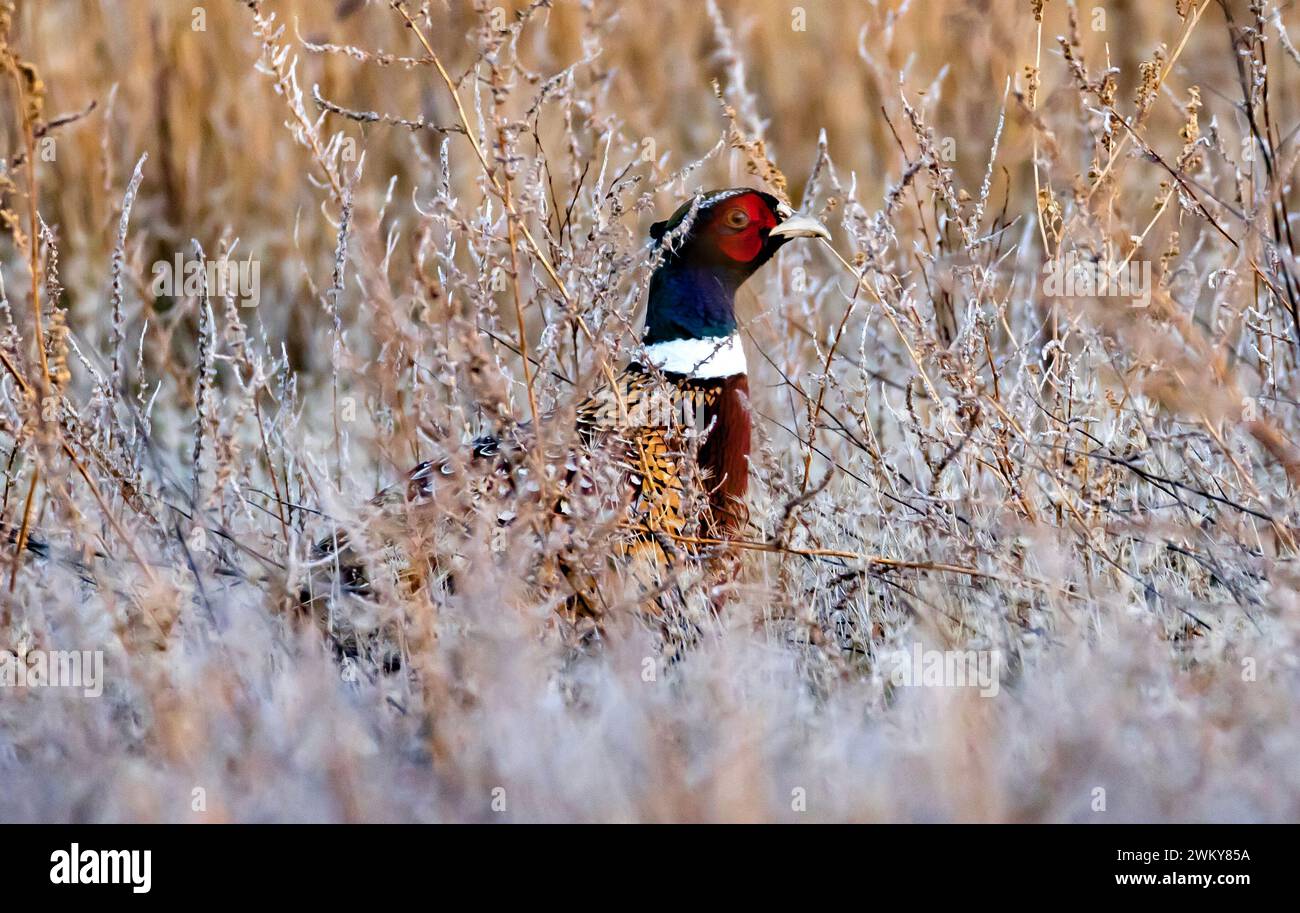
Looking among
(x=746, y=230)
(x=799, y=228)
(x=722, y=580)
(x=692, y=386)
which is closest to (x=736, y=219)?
(x=746, y=230)

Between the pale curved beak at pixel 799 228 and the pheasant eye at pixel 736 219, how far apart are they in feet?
0.24

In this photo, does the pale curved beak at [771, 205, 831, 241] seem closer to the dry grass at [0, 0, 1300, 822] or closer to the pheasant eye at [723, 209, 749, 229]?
the pheasant eye at [723, 209, 749, 229]

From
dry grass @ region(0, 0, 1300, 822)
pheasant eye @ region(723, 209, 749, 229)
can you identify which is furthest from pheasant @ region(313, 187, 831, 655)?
dry grass @ region(0, 0, 1300, 822)

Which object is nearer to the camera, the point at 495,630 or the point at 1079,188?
the point at 495,630

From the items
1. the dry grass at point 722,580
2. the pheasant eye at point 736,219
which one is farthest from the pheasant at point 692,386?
the dry grass at point 722,580

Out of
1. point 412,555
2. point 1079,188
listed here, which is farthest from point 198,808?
point 1079,188

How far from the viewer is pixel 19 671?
2342 mm

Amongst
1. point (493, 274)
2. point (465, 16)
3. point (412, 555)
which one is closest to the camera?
point (412, 555)

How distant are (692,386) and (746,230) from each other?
0.38 meters

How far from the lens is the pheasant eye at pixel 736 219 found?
3.07 metres

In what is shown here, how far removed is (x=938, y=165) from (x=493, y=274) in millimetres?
831

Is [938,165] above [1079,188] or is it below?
above

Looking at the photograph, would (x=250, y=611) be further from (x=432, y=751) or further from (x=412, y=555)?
(x=432, y=751)
